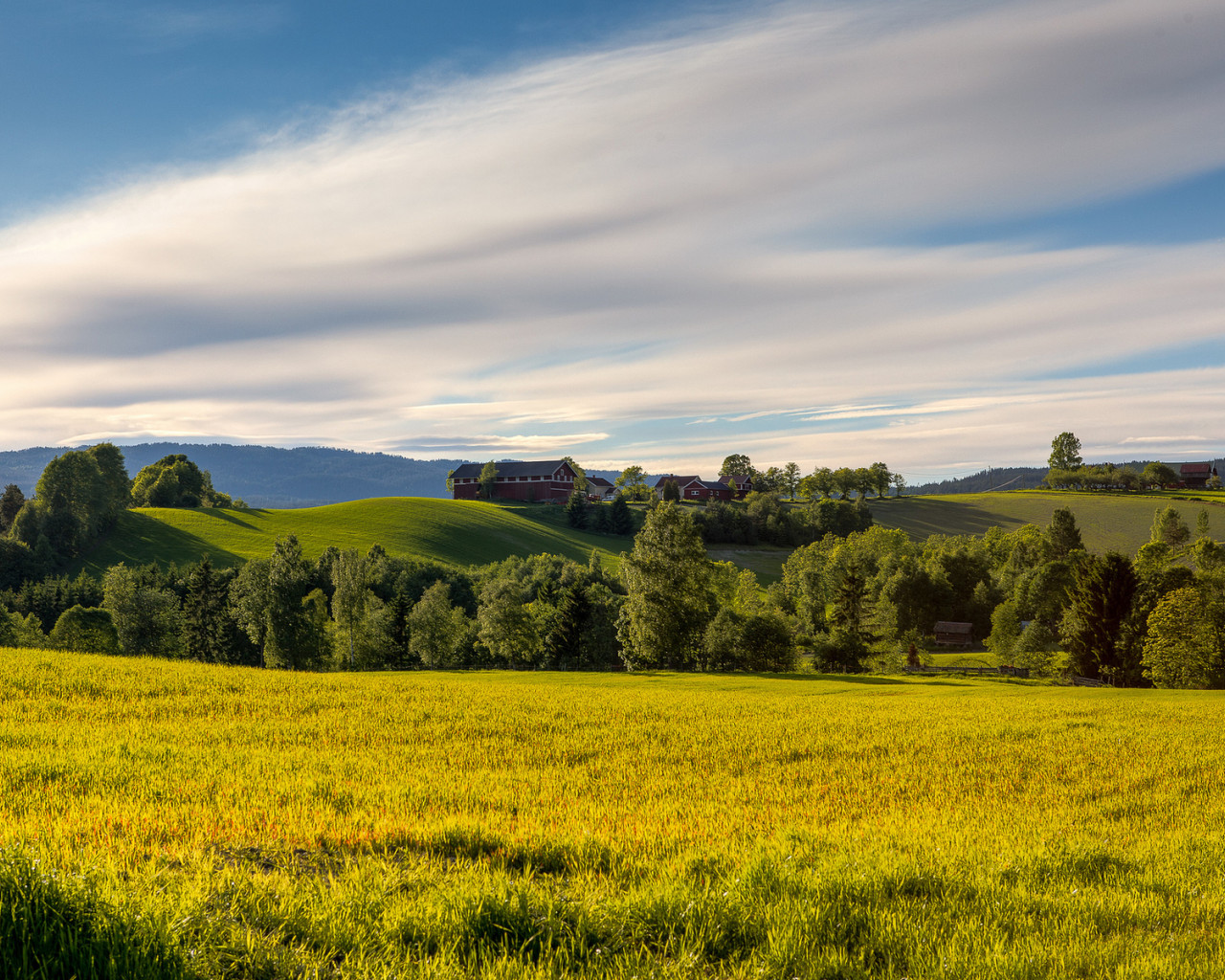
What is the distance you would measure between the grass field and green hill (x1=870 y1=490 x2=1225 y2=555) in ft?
500

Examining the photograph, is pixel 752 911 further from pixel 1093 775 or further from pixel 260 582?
pixel 260 582

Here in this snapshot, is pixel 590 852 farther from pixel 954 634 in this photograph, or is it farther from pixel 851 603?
pixel 954 634

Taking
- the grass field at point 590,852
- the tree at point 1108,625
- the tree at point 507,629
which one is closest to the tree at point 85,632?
the tree at point 507,629

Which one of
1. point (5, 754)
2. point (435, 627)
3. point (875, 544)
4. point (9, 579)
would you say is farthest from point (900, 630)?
point (9, 579)

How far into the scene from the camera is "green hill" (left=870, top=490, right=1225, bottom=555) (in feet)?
505

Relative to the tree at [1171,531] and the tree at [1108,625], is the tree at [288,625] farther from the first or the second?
the tree at [1171,531]

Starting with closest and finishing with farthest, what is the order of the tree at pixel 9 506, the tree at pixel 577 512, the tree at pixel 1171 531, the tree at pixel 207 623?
the tree at pixel 207 623 → the tree at pixel 9 506 → the tree at pixel 1171 531 → the tree at pixel 577 512

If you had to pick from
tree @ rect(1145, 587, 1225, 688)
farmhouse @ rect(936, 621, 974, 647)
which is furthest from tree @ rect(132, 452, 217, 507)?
tree @ rect(1145, 587, 1225, 688)

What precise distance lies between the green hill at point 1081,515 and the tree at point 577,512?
71683mm

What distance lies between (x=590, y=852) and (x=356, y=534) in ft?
444

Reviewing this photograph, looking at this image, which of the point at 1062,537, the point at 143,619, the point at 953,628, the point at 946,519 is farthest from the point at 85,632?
the point at 946,519

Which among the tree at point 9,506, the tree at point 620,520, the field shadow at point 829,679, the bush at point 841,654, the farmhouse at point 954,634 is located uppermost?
the tree at point 9,506

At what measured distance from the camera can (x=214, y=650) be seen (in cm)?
8050

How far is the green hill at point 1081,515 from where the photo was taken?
15388cm
